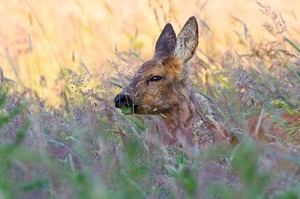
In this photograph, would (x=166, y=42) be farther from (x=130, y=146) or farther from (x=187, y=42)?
(x=130, y=146)

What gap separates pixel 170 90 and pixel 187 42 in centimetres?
48

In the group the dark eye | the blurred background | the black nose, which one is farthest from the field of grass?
the blurred background

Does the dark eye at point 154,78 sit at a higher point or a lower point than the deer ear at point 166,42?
lower

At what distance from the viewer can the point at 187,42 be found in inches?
281

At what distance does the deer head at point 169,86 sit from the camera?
6746mm

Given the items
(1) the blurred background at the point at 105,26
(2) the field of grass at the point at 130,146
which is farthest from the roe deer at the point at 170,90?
(1) the blurred background at the point at 105,26

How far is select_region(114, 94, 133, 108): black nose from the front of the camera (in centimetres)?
635

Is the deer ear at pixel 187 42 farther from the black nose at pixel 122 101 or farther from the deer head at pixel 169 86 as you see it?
the black nose at pixel 122 101

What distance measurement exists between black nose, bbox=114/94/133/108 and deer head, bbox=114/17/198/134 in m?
0.04

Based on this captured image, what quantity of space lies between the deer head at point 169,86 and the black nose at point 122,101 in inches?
1.7

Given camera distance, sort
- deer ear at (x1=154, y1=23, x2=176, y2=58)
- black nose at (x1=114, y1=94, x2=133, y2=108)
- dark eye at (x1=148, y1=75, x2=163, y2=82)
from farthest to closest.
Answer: deer ear at (x1=154, y1=23, x2=176, y2=58)
dark eye at (x1=148, y1=75, x2=163, y2=82)
black nose at (x1=114, y1=94, x2=133, y2=108)

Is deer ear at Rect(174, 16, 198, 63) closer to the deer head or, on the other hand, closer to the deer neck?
the deer head

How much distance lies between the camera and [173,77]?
708 centimetres

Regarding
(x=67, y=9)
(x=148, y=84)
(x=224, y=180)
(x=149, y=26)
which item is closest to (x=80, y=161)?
(x=224, y=180)
